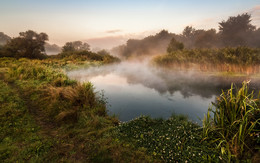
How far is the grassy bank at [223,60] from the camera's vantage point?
12.7m

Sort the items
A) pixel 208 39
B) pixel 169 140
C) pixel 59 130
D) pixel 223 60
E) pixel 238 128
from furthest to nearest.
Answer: pixel 208 39
pixel 223 60
pixel 59 130
pixel 169 140
pixel 238 128

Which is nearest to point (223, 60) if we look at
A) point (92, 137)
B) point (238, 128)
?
point (238, 128)

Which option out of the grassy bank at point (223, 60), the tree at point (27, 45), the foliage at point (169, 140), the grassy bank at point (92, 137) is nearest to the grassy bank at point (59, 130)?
the grassy bank at point (92, 137)

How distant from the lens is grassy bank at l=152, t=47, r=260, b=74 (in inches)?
499

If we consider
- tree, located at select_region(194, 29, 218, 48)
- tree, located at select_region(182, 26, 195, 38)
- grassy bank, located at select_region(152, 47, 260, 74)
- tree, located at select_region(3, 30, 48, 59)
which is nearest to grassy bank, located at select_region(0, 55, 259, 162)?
grassy bank, located at select_region(152, 47, 260, 74)

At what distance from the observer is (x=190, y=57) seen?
56.4 ft

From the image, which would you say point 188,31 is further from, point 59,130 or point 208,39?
point 59,130

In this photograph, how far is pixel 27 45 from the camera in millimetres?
30203

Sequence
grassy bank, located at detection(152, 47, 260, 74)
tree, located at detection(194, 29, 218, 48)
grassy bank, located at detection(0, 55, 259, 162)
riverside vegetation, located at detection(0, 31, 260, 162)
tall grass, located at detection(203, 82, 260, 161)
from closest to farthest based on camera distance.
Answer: tall grass, located at detection(203, 82, 260, 161) → riverside vegetation, located at detection(0, 31, 260, 162) → grassy bank, located at detection(0, 55, 259, 162) → grassy bank, located at detection(152, 47, 260, 74) → tree, located at detection(194, 29, 218, 48)

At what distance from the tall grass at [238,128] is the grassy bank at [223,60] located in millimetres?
11561

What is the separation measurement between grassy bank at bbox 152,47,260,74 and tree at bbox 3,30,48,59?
2976 cm

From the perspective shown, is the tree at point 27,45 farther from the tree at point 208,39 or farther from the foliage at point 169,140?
the tree at point 208,39

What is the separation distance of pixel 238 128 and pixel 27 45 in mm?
36964

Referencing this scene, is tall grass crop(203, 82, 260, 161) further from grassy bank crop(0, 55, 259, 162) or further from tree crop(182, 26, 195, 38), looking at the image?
tree crop(182, 26, 195, 38)
